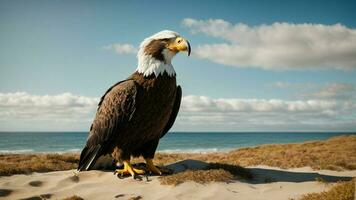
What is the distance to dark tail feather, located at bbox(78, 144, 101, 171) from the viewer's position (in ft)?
24.6

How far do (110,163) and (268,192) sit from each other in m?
4.07

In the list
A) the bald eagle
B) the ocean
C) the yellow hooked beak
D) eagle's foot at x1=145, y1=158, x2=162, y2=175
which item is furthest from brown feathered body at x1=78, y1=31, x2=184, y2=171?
the ocean

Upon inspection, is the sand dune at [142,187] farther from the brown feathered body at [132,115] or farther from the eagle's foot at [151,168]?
the brown feathered body at [132,115]

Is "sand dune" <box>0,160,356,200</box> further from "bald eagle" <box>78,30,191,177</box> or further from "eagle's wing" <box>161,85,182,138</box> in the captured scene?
"eagle's wing" <box>161,85,182,138</box>

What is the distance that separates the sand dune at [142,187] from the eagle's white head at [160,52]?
2.44m

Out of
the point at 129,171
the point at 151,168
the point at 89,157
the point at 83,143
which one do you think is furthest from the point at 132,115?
the point at 83,143

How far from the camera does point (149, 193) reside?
6.32 metres

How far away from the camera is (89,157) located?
7754mm

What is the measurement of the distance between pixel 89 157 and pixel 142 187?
1846mm

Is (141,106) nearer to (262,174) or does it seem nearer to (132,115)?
(132,115)

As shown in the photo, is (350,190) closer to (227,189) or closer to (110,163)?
(227,189)

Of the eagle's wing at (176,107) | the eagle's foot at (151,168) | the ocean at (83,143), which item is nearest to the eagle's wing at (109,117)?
the eagle's foot at (151,168)

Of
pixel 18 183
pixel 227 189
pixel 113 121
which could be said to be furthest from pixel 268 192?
pixel 18 183

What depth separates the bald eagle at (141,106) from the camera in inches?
274
